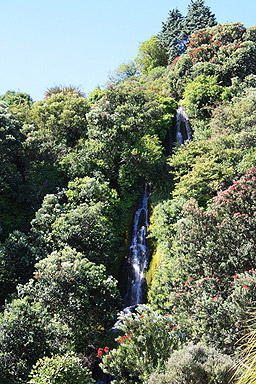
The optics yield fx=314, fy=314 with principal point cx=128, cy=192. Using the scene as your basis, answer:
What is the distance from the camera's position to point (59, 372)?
825cm

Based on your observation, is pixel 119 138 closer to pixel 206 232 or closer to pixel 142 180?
pixel 142 180

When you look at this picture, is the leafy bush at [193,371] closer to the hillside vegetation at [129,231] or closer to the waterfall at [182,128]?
the hillside vegetation at [129,231]

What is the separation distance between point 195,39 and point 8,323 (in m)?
27.4

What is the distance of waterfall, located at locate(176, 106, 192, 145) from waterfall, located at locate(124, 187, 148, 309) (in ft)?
20.5

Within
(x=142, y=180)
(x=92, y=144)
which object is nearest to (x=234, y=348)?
(x=142, y=180)

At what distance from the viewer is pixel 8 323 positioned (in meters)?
9.39

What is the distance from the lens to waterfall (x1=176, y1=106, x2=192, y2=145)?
74.7 ft

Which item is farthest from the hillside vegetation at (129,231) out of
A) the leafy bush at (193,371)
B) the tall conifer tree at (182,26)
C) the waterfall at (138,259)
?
the tall conifer tree at (182,26)

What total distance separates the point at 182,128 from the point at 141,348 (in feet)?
58.9

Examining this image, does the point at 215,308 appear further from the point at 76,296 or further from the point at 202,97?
the point at 202,97

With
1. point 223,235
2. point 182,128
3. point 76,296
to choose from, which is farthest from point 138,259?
point 182,128

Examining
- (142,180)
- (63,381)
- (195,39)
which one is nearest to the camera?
(63,381)

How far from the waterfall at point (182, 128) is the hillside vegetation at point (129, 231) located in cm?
62

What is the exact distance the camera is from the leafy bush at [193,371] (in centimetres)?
705
